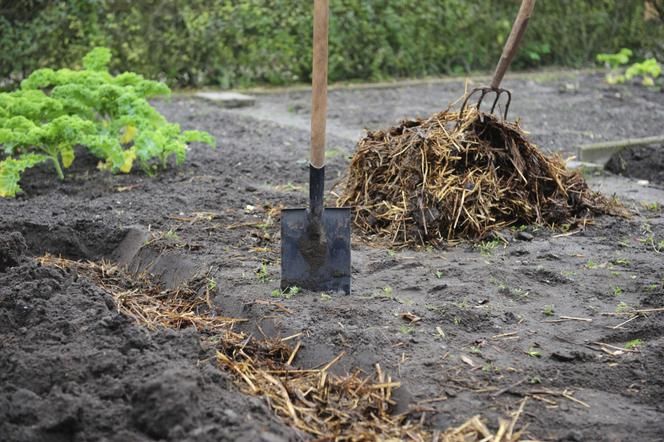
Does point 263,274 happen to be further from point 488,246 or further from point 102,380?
point 102,380

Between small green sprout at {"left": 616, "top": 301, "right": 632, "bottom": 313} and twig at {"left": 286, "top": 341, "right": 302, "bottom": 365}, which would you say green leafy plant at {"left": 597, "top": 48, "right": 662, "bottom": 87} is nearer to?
small green sprout at {"left": 616, "top": 301, "right": 632, "bottom": 313}

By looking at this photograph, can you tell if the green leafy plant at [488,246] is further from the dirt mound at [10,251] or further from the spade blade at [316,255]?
the dirt mound at [10,251]

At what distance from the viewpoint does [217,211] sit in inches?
224

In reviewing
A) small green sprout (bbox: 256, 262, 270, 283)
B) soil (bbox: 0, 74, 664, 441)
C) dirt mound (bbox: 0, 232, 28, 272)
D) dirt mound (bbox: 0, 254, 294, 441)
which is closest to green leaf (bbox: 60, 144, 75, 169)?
soil (bbox: 0, 74, 664, 441)

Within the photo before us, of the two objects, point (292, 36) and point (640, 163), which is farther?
point (292, 36)

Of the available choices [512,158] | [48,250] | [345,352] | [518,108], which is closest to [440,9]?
[518,108]

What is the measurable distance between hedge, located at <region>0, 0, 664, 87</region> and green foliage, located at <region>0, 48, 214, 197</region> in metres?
4.01

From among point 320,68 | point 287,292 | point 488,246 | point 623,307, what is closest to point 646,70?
point 488,246

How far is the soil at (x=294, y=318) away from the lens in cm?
305

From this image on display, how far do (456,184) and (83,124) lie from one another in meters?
2.37

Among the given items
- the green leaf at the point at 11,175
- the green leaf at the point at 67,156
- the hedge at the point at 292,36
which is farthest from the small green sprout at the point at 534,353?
the hedge at the point at 292,36

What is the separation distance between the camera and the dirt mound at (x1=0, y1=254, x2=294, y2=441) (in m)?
2.88

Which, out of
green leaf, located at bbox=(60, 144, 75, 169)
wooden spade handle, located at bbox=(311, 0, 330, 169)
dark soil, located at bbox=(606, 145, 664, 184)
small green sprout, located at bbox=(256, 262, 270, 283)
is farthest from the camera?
dark soil, located at bbox=(606, 145, 664, 184)

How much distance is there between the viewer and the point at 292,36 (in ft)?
38.4
